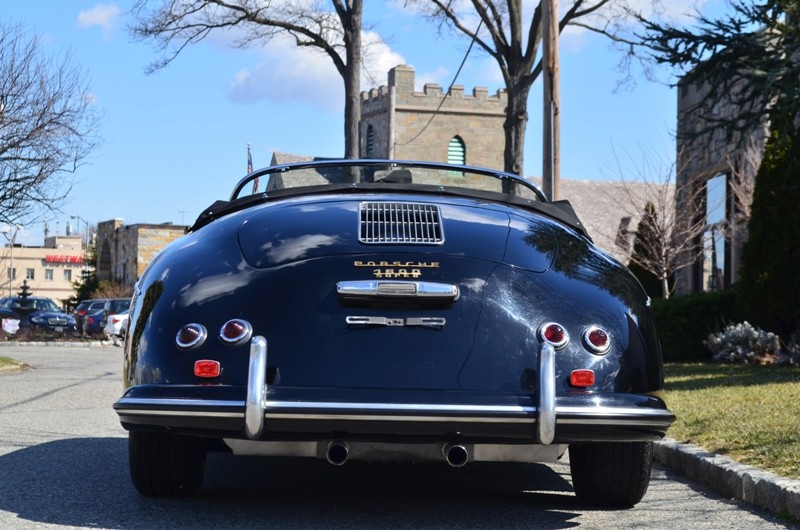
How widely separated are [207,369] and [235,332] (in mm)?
176

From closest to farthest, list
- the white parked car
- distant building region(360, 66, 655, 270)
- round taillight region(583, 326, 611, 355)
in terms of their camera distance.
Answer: round taillight region(583, 326, 611, 355) → the white parked car → distant building region(360, 66, 655, 270)

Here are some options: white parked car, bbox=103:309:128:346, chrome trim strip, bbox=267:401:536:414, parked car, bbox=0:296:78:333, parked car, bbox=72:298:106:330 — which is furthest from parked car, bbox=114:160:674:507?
parked car, bbox=72:298:106:330

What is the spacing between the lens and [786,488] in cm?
496

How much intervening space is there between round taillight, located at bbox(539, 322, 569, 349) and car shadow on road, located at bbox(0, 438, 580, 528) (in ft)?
2.79

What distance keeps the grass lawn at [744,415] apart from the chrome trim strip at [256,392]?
2.76 meters

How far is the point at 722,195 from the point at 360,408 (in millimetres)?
29001

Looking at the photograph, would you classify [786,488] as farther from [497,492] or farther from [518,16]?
[518,16]

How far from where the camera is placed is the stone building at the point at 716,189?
2722 centimetres

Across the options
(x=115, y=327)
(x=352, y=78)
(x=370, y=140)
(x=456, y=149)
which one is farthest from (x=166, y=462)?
(x=456, y=149)

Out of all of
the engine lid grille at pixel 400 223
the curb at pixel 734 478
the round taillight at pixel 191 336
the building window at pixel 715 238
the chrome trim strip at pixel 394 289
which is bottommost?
the curb at pixel 734 478

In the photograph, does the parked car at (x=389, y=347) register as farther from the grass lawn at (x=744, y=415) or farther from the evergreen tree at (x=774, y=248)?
the evergreen tree at (x=774, y=248)

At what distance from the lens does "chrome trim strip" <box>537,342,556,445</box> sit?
161 inches

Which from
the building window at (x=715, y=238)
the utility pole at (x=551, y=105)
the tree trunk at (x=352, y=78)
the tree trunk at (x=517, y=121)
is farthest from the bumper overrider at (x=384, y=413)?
the building window at (x=715, y=238)

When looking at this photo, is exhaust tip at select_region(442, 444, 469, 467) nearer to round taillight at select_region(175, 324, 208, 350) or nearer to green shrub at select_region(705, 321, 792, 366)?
round taillight at select_region(175, 324, 208, 350)
